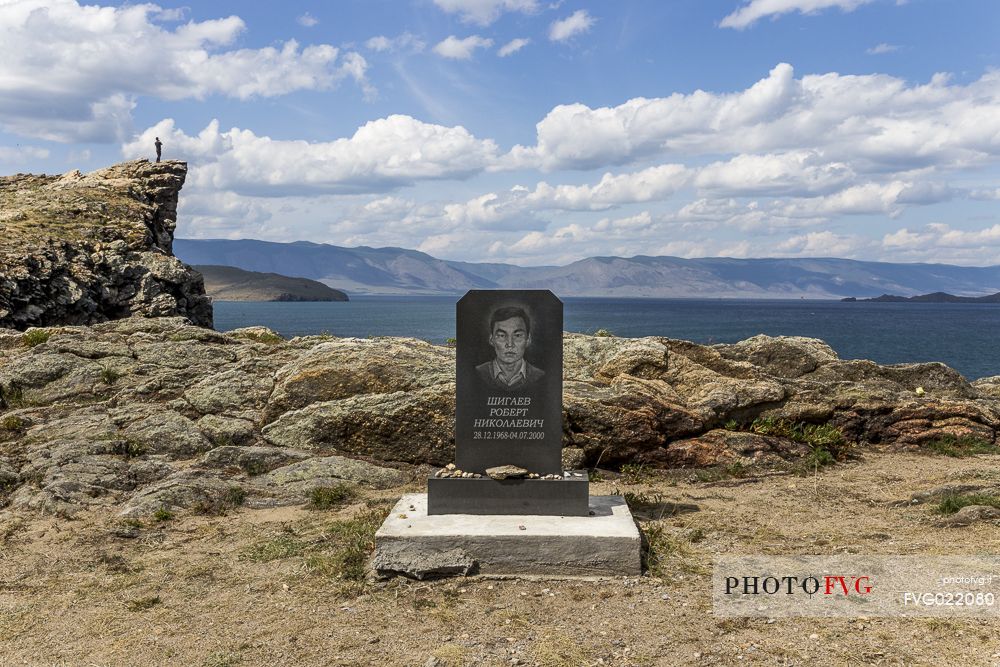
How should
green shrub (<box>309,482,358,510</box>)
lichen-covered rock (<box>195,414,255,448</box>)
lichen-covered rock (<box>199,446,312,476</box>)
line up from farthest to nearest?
lichen-covered rock (<box>195,414,255,448</box>)
lichen-covered rock (<box>199,446,312,476</box>)
green shrub (<box>309,482,358,510</box>)

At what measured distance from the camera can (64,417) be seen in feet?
41.1

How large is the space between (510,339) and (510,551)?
8.33 ft

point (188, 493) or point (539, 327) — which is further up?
point (539, 327)

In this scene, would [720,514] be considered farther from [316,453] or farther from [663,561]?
[316,453]

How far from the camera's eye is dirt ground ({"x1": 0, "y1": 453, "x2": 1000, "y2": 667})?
220 inches

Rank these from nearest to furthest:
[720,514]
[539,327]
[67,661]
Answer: [67,661] < [539,327] < [720,514]

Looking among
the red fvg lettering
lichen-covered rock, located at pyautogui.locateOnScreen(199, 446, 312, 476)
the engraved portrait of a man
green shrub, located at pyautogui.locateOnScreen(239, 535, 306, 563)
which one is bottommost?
green shrub, located at pyautogui.locateOnScreen(239, 535, 306, 563)

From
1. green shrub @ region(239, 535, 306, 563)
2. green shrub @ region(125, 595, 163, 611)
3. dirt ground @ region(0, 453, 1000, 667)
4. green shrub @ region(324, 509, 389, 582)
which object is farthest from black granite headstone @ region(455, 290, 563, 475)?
green shrub @ region(125, 595, 163, 611)

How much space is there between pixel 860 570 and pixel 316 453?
8.11m

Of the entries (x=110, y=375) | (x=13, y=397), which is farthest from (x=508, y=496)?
(x=13, y=397)

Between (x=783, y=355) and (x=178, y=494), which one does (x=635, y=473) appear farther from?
(x=178, y=494)

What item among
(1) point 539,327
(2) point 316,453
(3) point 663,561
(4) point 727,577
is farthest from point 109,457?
(4) point 727,577
